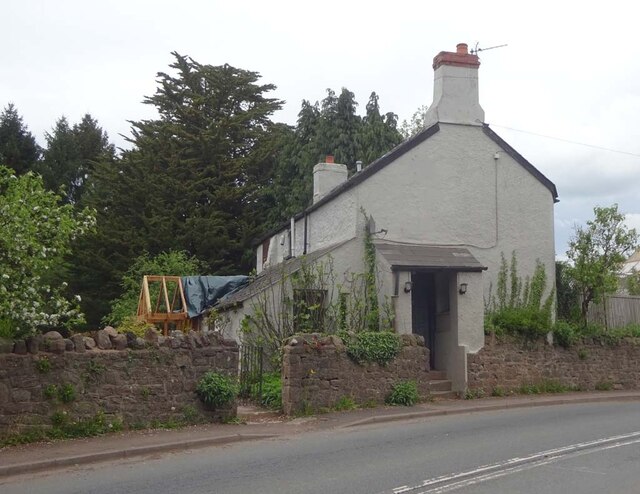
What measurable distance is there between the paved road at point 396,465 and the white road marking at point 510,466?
0.01m

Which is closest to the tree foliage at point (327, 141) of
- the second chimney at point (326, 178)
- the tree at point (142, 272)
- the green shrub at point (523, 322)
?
the tree at point (142, 272)

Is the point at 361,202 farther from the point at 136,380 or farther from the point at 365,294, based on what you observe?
the point at 136,380

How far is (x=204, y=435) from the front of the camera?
12078mm

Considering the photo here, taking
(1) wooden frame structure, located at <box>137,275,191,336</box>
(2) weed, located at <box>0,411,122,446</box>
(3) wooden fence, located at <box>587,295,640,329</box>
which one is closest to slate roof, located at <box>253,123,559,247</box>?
(3) wooden fence, located at <box>587,295,640,329</box>

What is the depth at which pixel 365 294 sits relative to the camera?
18.4m

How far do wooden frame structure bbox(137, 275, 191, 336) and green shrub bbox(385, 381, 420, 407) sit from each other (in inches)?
300

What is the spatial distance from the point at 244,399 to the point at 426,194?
7385 mm

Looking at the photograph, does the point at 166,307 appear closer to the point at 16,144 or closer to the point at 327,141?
the point at 327,141

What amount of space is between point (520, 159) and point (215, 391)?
11908 mm

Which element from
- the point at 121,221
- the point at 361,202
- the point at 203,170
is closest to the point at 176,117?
the point at 203,170

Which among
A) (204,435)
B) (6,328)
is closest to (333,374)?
(204,435)

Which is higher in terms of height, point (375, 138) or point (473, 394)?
point (375, 138)

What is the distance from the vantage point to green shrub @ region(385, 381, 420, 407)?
1584 centimetres

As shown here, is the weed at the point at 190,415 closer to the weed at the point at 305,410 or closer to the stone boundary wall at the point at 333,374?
the stone boundary wall at the point at 333,374
